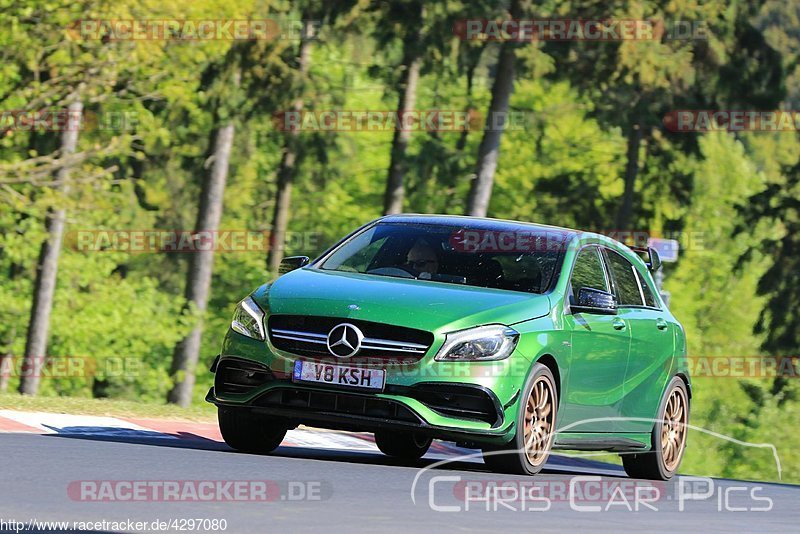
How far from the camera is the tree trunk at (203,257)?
33812mm

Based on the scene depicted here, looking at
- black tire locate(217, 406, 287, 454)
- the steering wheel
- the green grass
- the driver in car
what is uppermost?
the driver in car

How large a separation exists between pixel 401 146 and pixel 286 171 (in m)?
5.13

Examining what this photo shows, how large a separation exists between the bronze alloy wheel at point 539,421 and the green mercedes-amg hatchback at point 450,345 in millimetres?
12

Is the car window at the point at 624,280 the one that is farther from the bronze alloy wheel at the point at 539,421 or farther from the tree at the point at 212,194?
the tree at the point at 212,194

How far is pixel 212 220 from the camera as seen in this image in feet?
111

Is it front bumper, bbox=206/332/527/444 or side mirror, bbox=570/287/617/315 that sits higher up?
side mirror, bbox=570/287/617/315

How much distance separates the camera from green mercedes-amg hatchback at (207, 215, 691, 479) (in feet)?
34.9

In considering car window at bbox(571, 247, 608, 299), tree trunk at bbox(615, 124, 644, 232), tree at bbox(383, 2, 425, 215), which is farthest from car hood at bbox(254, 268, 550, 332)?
tree trunk at bbox(615, 124, 644, 232)

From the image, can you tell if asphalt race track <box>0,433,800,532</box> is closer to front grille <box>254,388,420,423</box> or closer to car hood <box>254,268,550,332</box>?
front grille <box>254,388,420,423</box>

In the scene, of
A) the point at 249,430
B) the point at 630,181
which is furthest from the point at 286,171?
the point at 249,430

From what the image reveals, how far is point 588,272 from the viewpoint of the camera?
12328mm

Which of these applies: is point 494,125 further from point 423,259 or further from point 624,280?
point 423,259

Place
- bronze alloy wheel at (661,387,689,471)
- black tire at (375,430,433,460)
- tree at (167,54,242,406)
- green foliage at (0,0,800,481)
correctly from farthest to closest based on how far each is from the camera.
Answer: tree at (167,54,242,406) < green foliage at (0,0,800,481) < bronze alloy wheel at (661,387,689,471) < black tire at (375,430,433,460)

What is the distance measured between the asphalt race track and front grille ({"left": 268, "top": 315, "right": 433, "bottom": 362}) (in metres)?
0.74
